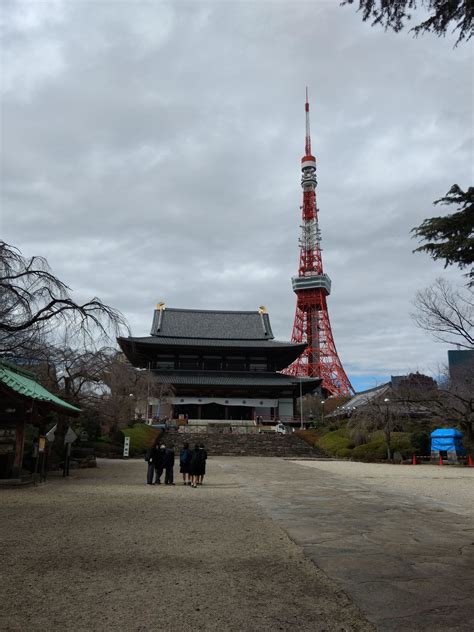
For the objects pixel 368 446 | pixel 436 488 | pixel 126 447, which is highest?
pixel 368 446

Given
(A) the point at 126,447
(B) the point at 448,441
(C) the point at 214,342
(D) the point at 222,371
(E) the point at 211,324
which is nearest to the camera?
(B) the point at 448,441

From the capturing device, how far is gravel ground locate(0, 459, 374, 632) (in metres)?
3.55

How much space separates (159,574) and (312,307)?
65.6 m

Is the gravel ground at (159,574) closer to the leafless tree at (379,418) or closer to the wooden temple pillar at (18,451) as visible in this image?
the wooden temple pillar at (18,451)

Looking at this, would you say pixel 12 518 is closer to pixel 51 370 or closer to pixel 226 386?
pixel 51 370

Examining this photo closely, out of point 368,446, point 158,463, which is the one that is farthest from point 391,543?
point 368,446

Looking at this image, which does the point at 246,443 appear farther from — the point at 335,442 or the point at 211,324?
the point at 211,324

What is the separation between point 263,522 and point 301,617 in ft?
13.6

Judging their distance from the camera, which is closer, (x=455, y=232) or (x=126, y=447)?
(x=455, y=232)

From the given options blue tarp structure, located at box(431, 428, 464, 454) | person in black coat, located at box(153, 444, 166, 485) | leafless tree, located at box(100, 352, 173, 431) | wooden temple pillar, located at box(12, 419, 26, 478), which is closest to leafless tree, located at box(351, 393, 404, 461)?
blue tarp structure, located at box(431, 428, 464, 454)

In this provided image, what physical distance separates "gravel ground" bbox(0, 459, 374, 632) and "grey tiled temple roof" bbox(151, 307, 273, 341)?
136 ft

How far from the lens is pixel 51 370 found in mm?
19219

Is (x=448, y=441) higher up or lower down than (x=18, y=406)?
lower down

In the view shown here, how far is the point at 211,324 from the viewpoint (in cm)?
5334
